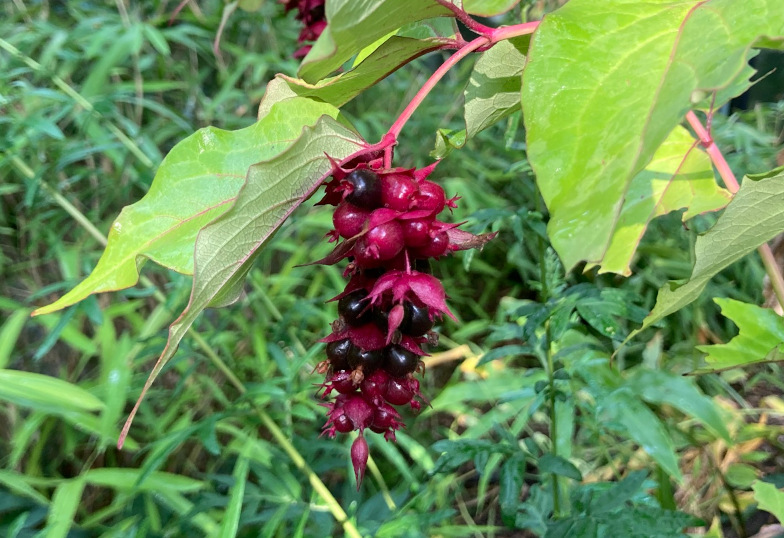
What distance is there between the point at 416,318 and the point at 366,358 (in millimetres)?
41

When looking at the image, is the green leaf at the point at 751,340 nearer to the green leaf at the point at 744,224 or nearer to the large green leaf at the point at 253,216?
the green leaf at the point at 744,224

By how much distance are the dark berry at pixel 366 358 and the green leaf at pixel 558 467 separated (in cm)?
34

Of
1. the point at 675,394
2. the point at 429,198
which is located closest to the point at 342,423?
the point at 429,198

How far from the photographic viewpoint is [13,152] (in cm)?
85

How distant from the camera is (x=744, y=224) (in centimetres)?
32

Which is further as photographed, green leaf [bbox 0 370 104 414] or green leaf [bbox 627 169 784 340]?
green leaf [bbox 0 370 104 414]

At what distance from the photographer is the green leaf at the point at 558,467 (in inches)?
23.6

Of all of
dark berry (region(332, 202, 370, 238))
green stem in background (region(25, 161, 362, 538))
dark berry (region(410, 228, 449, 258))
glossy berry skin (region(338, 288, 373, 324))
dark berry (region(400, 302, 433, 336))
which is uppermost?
dark berry (region(332, 202, 370, 238))

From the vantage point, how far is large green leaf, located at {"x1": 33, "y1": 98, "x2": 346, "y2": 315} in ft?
0.98

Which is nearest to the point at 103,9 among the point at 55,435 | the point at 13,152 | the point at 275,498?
the point at 13,152

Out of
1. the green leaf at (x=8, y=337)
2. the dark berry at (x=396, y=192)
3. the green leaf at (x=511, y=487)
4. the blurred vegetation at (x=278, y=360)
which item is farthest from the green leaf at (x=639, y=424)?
the green leaf at (x=8, y=337)

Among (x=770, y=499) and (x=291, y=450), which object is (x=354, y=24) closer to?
(x=770, y=499)

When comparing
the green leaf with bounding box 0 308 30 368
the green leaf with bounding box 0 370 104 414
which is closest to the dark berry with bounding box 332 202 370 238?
the green leaf with bounding box 0 370 104 414

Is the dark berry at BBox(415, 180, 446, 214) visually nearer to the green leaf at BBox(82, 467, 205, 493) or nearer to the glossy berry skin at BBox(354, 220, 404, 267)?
the glossy berry skin at BBox(354, 220, 404, 267)
